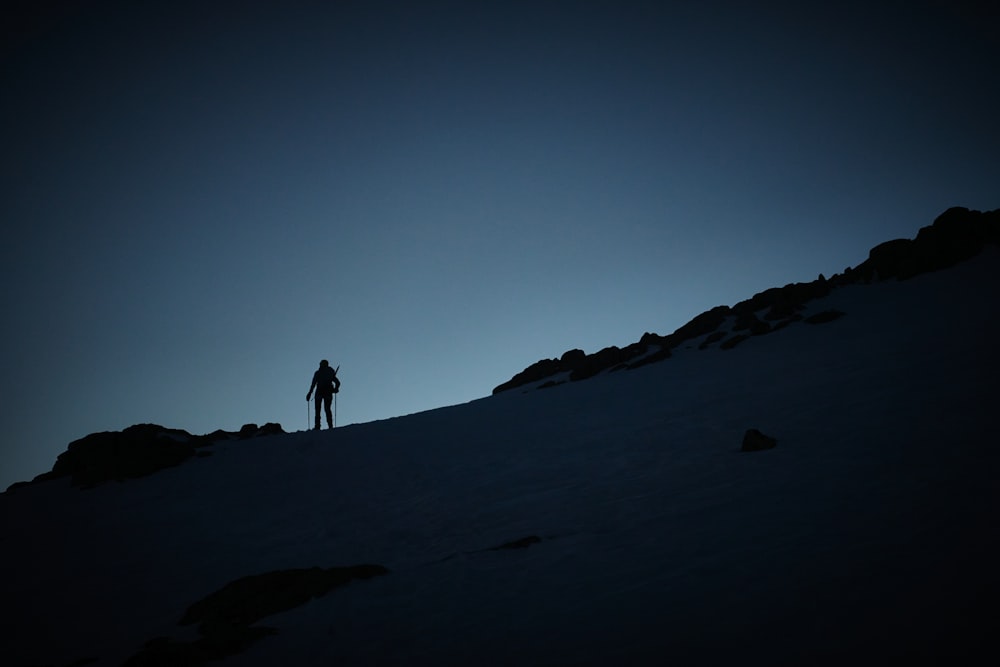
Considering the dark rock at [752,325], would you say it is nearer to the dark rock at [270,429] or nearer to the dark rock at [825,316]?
the dark rock at [825,316]

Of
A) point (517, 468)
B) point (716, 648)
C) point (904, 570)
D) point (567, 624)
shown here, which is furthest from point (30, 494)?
point (904, 570)

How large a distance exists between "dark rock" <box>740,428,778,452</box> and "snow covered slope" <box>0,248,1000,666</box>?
22cm

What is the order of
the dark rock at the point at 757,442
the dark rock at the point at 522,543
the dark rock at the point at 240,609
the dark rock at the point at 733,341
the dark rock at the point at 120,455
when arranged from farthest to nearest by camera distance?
the dark rock at the point at 733,341, the dark rock at the point at 120,455, the dark rock at the point at 757,442, the dark rock at the point at 522,543, the dark rock at the point at 240,609

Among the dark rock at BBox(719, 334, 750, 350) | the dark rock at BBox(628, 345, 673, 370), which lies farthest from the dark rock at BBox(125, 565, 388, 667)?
the dark rock at BBox(719, 334, 750, 350)

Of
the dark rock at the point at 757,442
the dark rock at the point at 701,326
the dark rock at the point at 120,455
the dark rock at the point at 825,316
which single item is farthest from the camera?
the dark rock at the point at 701,326

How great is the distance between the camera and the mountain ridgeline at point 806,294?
21.2 metres

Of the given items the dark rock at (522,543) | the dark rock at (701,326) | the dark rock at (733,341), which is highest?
the dark rock at (701,326)

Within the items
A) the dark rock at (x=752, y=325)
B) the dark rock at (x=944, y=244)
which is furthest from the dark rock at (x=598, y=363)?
the dark rock at (x=944, y=244)

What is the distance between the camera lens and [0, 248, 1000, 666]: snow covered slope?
13.5 feet

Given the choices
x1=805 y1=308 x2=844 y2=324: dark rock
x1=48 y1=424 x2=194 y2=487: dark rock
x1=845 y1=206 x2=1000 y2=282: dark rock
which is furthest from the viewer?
x1=845 y1=206 x2=1000 y2=282: dark rock

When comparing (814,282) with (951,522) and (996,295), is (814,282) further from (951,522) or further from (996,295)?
(951,522)

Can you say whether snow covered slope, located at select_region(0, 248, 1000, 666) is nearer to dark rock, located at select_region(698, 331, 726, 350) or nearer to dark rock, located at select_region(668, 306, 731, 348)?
dark rock, located at select_region(698, 331, 726, 350)

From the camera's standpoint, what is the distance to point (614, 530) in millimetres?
6820

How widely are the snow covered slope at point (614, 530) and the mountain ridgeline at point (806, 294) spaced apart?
5190mm
